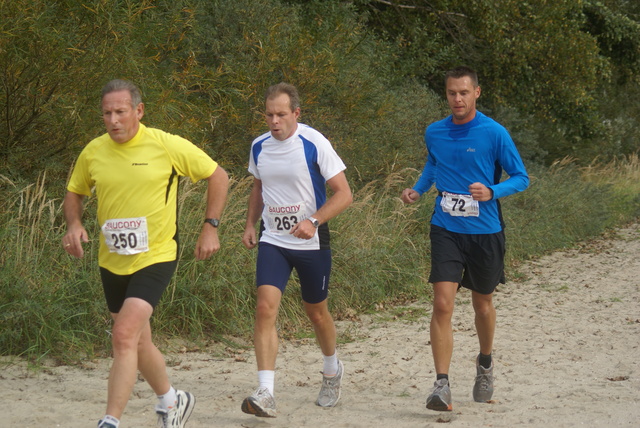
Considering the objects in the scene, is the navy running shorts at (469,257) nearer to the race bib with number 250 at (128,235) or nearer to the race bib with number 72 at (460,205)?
the race bib with number 72 at (460,205)

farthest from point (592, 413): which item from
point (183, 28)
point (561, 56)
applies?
point (561, 56)

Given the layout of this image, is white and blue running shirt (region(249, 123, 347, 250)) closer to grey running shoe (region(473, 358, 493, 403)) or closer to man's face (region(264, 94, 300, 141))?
man's face (region(264, 94, 300, 141))

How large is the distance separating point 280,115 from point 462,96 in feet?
4.09

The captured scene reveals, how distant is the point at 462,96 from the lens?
19.7 ft

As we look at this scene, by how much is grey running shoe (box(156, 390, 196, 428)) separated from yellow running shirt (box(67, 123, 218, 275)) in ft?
2.73

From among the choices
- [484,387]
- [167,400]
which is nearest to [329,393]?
[484,387]

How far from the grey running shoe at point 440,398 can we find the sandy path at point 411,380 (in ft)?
0.31

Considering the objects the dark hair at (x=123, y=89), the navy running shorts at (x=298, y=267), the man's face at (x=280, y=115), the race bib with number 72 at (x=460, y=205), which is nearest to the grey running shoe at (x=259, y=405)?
the navy running shorts at (x=298, y=267)

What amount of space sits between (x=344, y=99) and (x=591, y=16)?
982 centimetres

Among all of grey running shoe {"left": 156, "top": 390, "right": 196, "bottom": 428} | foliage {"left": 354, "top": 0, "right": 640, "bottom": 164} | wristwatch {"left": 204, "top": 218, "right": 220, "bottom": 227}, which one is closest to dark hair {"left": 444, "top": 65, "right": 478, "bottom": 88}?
wristwatch {"left": 204, "top": 218, "right": 220, "bottom": 227}

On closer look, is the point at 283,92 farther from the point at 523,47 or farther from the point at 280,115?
the point at 523,47

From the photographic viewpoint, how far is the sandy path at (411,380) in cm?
578

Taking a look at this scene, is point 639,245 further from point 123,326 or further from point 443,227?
point 123,326

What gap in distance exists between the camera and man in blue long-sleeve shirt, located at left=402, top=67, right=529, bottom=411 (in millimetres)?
5898
